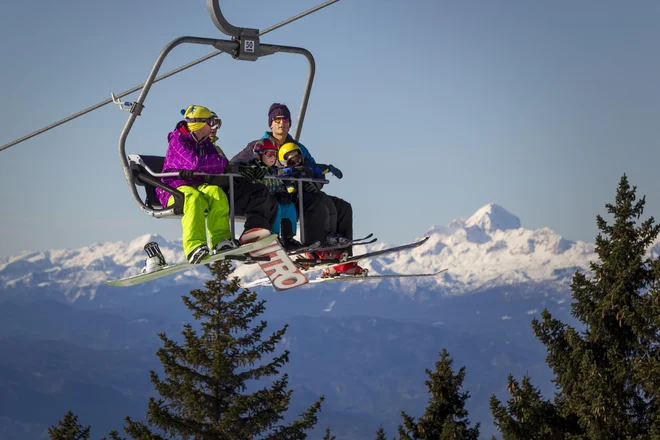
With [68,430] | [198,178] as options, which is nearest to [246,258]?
[198,178]

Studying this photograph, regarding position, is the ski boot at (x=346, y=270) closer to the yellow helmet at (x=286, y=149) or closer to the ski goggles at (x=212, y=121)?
the yellow helmet at (x=286, y=149)

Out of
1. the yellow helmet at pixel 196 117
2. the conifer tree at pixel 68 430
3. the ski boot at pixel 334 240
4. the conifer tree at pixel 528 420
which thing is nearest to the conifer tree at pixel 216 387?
the conifer tree at pixel 68 430

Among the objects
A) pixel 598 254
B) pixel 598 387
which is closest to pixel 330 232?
pixel 598 387

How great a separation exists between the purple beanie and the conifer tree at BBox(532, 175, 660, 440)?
59.7 ft

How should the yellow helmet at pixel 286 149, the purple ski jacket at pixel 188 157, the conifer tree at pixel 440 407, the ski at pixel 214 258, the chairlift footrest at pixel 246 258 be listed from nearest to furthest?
the ski at pixel 214 258
the purple ski jacket at pixel 188 157
the chairlift footrest at pixel 246 258
the yellow helmet at pixel 286 149
the conifer tree at pixel 440 407

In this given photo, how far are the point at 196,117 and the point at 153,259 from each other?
1.78 meters

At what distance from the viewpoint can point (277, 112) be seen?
12.4m

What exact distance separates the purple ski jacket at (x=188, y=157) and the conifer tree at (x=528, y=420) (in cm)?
1974

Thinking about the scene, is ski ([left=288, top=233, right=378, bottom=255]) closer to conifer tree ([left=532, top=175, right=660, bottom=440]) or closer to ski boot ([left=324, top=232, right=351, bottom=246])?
ski boot ([left=324, top=232, right=351, bottom=246])

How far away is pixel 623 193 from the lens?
98.6 ft

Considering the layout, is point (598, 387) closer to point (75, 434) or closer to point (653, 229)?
point (653, 229)

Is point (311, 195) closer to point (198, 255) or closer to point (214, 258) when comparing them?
point (214, 258)

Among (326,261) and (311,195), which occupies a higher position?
(311,195)

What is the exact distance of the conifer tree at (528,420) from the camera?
29.3 m
